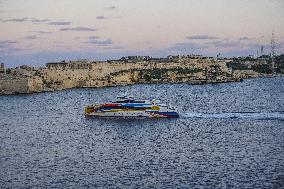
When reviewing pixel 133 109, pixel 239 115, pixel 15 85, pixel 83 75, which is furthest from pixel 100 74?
pixel 239 115

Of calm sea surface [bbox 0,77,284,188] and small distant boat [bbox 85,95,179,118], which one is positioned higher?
small distant boat [bbox 85,95,179,118]

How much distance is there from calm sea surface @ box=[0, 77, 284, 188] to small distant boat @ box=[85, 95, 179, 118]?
2.90 ft

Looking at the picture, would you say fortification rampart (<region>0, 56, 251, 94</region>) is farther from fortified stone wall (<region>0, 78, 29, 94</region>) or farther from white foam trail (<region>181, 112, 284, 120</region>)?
white foam trail (<region>181, 112, 284, 120</region>)

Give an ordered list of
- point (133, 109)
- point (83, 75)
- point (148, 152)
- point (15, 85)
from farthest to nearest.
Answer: point (83, 75) → point (15, 85) → point (133, 109) → point (148, 152)

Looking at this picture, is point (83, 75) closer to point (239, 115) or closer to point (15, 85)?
point (15, 85)

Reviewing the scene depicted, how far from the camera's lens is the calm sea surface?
17.0m

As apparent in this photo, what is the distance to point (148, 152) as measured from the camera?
21391mm

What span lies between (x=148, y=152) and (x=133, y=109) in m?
12.5

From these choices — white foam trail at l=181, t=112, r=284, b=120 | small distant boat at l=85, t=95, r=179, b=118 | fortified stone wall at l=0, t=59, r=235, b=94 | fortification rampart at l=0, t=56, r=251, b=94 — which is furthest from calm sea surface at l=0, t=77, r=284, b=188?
fortification rampart at l=0, t=56, r=251, b=94

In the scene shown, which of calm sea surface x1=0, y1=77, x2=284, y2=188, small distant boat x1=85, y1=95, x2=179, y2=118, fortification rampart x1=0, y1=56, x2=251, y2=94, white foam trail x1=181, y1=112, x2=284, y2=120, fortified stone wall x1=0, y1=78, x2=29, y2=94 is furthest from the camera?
fortification rampart x1=0, y1=56, x2=251, y2=94

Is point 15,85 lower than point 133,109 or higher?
lower

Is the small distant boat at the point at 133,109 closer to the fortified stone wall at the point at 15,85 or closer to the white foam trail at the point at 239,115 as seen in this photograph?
the white foam trail at the point at 239,115

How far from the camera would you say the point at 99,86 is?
8775cm

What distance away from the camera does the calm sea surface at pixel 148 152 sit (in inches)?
667
